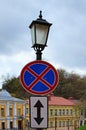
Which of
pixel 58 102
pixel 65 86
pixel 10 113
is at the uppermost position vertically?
pixel 65 86

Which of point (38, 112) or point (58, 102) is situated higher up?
point (58, 102)

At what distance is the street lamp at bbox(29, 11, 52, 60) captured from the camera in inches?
228

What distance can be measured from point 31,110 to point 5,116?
4805 centimetres

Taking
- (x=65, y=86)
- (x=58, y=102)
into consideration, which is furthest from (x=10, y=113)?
(x=65, y=86)

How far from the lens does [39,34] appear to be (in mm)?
5809

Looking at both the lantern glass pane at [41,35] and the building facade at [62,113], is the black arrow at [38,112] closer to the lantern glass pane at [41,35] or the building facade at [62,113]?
the lantern glass pane at [41,35]

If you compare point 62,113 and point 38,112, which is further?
point 62,113

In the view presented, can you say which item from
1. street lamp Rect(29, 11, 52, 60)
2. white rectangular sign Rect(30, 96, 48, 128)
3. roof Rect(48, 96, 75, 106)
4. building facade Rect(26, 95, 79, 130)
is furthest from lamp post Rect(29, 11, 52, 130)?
roof Rect(48, 96, 75, 106)

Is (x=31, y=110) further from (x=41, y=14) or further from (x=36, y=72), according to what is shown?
(x=41, y=14)

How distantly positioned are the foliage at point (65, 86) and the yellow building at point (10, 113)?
1813 centimetres

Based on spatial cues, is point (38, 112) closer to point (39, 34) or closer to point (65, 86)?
point (39, 34)

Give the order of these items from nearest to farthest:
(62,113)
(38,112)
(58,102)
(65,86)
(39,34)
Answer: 1. (38,112)
2. (39,34)
3. (58,102)
4. (62,113)
5. (65,86)

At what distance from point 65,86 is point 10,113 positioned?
1326 inches

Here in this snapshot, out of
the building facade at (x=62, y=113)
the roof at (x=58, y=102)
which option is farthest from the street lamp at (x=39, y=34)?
the roof at (x=58, y=102)
